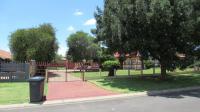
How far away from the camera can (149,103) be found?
13922 millimetres

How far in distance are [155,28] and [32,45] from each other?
18.8 m

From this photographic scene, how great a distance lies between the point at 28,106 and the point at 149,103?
5203 millimetres

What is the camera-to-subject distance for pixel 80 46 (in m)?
59.5

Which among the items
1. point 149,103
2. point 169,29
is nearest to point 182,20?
point 169,29

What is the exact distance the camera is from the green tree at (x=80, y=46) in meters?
58.2

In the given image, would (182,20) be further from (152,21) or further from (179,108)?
(179,108)

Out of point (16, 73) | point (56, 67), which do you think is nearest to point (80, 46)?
point (56, 67)

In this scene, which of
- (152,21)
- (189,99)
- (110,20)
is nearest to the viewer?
(189,99)

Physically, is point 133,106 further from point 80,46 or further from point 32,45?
point 80,46

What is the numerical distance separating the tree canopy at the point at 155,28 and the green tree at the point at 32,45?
14.1 metres

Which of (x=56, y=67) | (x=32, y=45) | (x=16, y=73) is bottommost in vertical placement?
(x=16, y=73)

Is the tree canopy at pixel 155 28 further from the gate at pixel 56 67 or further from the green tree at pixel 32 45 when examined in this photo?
the green tree at pixel 32 45

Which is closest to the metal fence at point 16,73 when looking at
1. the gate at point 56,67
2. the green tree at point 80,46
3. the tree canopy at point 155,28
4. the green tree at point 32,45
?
the gate at point 56,67

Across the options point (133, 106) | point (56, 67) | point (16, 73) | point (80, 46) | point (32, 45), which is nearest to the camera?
point (133, 106)
